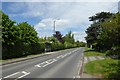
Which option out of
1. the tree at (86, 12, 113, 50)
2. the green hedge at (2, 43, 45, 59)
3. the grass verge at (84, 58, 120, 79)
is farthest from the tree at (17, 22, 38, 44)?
the grass verge at (84, 58, 120, 79)

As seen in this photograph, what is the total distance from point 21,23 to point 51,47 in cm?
3067

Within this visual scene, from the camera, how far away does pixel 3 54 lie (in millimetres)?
39250

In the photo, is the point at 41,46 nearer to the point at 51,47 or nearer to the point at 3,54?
the point at 51,47

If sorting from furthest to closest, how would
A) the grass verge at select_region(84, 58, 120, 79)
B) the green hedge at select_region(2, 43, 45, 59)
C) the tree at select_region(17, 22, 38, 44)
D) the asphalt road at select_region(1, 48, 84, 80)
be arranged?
the tree at select_region(17, 22, 38, 44) → the green hedge at select_region(2, 43, 45, 59) → the asphalt road at select_region(1, 48, 84, 80) → the grass verge at select_region(84, 58, 120, 79)

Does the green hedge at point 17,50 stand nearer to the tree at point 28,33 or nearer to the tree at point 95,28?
the tree at point 28,33

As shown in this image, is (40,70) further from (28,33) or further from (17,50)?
(28,33)

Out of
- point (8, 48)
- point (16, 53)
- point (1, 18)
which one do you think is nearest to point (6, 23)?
point (1, 18)

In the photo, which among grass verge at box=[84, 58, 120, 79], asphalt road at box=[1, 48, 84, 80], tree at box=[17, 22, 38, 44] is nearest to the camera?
grass verge at box=[84, 58, 120, 79]

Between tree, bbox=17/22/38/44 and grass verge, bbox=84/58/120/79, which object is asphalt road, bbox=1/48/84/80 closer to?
grass verge, bbox=84/58/120/79

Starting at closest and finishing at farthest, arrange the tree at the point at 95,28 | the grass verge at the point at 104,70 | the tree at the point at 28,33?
the grass verge at the point at 104,70 → the tree at the point at 28,33 → the tree at the point at 95,28

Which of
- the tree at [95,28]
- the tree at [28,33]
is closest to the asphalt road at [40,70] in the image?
the tree at [28,33]

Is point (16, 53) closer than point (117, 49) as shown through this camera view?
No

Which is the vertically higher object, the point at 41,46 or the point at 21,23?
the point at 21,23

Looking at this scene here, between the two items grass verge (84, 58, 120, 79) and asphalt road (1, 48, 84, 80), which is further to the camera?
asphalt road (1, 48, 84, 80)
